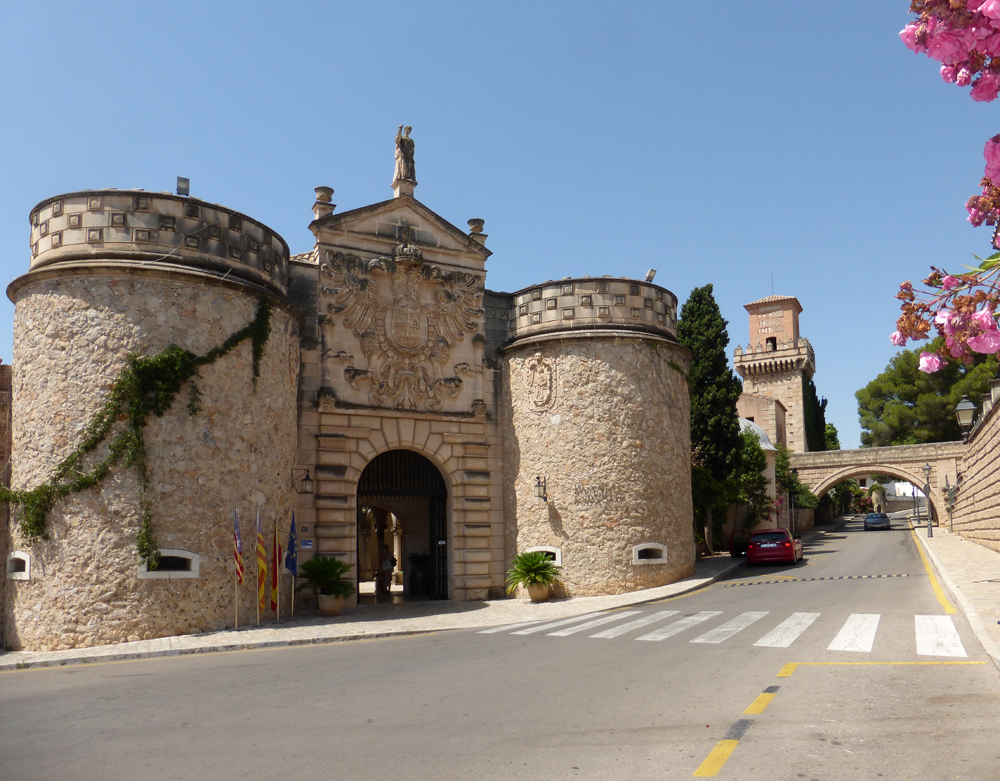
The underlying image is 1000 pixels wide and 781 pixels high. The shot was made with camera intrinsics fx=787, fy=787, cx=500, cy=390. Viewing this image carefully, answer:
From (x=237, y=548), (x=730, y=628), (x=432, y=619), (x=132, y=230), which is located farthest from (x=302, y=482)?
(x=730, y=628)

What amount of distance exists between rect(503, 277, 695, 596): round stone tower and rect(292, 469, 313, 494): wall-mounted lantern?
5203 millimetres

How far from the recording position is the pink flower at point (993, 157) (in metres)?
3.24

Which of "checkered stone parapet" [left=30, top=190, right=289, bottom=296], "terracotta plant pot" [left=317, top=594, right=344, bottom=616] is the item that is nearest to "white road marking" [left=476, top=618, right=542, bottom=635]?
"terracotta plant pot" [left=317, top=594, right=344, bottom=616]

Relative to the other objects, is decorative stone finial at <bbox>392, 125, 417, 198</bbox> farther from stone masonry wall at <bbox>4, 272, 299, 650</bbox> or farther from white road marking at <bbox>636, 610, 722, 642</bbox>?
white road marking at <bbox>636, 610, 722, 642</bbox>

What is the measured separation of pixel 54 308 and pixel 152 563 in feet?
16.1

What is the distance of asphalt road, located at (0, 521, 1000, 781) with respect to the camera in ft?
17.6

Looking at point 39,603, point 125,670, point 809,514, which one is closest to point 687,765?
point 125,670

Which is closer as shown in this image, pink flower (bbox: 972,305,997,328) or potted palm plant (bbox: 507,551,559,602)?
pink flower (bbox: 972,305,997,328)

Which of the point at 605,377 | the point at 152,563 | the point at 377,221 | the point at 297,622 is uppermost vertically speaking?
the point at 377,221

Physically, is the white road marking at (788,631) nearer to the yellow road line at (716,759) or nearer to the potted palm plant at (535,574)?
the yellow road line at (716,759)

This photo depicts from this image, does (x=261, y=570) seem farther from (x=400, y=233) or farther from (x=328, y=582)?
(x=400, y=233)

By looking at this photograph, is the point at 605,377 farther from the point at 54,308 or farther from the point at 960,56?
the point at 960,56

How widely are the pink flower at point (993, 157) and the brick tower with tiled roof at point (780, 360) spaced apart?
56.4 metres

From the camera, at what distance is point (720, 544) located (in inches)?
1288
